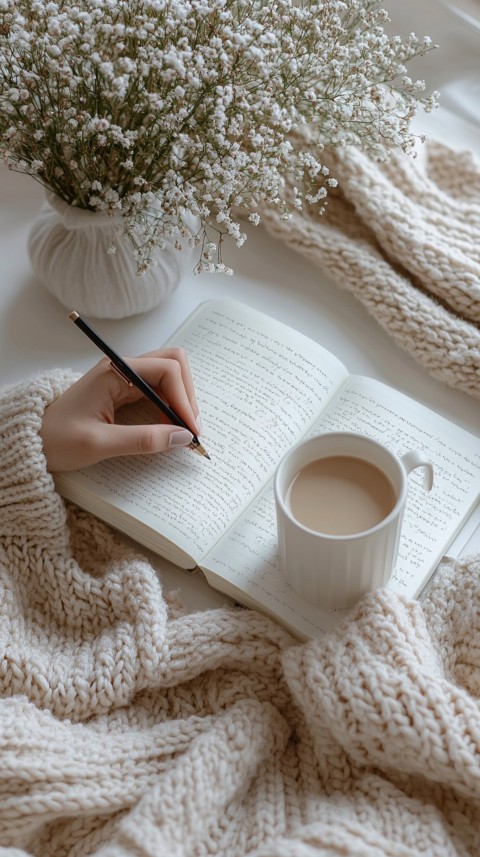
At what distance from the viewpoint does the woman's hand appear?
36.3 inches

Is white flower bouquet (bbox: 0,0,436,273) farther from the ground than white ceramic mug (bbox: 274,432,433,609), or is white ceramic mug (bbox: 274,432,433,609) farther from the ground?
white flower bouquet (bbox: 0,0,436,273)

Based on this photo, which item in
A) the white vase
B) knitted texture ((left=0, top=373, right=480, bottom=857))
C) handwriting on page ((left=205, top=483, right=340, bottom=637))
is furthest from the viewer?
the white vase

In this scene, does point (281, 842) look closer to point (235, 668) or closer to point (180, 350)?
point (235, 668)

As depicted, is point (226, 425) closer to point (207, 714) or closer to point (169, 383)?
point (169, 383)

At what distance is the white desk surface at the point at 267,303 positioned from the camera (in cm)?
108

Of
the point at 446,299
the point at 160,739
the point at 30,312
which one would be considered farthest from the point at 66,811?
the point at 446,299

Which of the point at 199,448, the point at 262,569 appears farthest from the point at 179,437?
the point at 262,569

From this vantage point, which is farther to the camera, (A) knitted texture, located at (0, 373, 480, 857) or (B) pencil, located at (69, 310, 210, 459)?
(B) pencil, located at (69, 310, 210, 459)

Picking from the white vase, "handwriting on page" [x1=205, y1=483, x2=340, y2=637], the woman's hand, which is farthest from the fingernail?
the white vase

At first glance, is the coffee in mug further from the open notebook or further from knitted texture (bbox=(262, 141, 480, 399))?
knitted texture (bbox=(262, 141, 480, 399))

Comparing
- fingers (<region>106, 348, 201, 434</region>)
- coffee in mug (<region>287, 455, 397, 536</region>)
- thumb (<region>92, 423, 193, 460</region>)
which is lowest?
thumb (<region>92, 423, 193, 460</region>)

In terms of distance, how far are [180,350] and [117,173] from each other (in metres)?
0.20

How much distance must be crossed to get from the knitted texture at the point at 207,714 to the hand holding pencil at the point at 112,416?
0.09 ft

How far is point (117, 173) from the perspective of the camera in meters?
0.89
